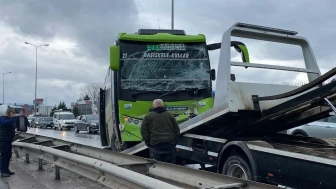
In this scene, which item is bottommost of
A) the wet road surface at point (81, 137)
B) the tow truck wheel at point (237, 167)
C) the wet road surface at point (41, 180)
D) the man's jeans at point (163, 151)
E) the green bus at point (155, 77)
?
the wet road surface at point (81, 137)

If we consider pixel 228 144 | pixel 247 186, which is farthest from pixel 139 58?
pixel 247 186

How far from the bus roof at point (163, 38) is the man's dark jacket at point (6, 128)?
320 cm

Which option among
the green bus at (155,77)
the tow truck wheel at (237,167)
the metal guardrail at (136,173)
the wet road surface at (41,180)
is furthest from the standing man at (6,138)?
the tow truck wheel at (237,167)

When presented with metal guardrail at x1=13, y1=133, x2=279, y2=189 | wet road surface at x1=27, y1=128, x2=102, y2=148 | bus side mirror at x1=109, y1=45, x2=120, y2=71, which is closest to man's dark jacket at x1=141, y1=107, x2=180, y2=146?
metal guardrail at x1=13, y1=133, x2=279, y2=189

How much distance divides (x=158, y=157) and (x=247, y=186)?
10.6 feet

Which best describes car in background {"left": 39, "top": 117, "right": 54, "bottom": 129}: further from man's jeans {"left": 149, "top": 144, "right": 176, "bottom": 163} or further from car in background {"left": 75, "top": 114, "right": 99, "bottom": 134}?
man's jeans {"left": 149, "top": 144, "right": 176, "bottom": 163}

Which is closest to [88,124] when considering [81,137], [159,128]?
[81,137]

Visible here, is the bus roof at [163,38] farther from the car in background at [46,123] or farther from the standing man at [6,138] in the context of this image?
the car in background at [46,123]

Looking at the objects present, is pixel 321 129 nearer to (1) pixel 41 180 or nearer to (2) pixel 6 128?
(1) pixel 41 180

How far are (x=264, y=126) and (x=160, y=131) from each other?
1.79 m

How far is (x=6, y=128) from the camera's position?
344 inches

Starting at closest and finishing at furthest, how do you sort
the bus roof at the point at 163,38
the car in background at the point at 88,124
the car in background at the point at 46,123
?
the bus roof at the point at 163,38, the car in background at the point at 88,124, the car in background at the point at 46,123

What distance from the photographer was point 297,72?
A: 22.9ft

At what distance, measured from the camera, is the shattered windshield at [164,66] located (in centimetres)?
937
